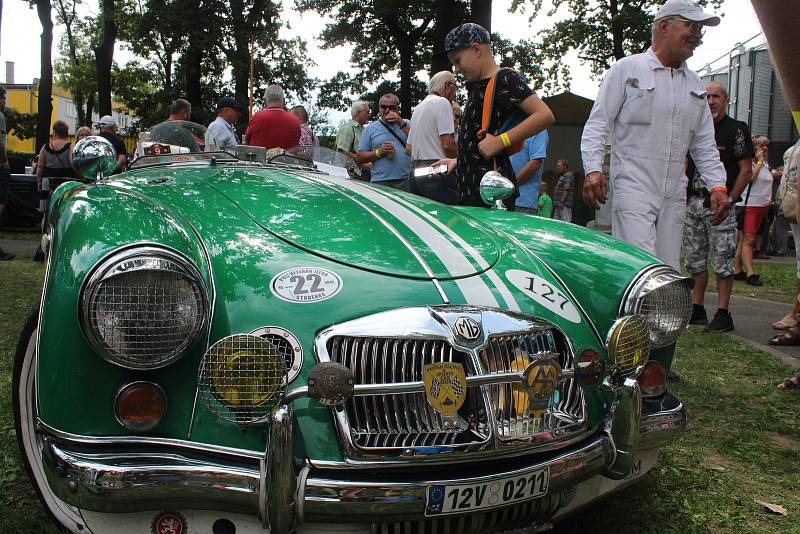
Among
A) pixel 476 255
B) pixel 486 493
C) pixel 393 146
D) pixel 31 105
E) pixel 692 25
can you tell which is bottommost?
pixel 486 493

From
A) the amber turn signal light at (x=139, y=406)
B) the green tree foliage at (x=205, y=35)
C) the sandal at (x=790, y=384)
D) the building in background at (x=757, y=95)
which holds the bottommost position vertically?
the sandal at (x=790, y=384)

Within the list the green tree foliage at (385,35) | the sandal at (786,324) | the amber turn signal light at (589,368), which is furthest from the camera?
the green tree foliage at (385,35)

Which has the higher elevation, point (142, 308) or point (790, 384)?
point (142, 308)

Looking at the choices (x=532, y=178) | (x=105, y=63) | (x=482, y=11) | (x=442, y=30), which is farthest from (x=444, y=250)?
(x=105, y=63)

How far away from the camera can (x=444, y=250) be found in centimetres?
248

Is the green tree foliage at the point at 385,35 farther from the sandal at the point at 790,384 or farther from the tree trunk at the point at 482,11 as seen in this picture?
the sandal at the point at 790,384

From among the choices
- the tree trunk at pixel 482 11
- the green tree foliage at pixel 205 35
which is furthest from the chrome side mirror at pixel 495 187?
the green tree foliage at pixel 205 35

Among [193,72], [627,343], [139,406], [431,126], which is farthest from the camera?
[193,72]

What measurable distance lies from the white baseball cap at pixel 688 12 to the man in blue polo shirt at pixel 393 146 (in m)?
2.86

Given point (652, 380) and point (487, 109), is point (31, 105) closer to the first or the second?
point (487, 109)

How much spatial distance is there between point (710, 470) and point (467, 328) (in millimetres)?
1602

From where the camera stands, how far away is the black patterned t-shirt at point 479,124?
3998mm

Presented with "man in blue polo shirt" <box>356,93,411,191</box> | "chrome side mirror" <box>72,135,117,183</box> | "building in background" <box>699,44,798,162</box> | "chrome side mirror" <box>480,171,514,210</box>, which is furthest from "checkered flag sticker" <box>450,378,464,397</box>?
"building in background" <box>699,44,798,162</box>

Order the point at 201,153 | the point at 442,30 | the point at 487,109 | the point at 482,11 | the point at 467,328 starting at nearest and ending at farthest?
the point at 467,328 < the point at 201,153 < the point at 487,109 < the point at 482,11 < the point at 442,30
